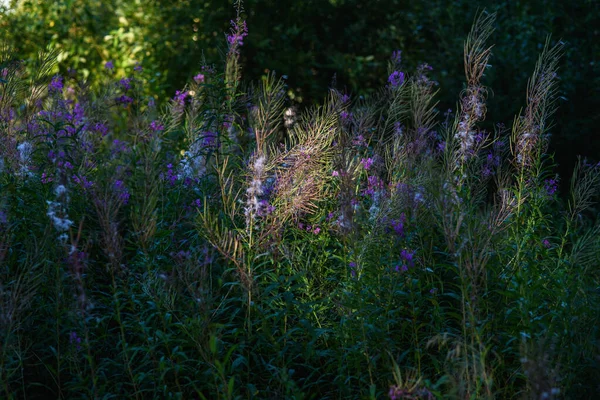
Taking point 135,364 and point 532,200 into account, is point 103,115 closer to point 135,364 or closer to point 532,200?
point 135,364

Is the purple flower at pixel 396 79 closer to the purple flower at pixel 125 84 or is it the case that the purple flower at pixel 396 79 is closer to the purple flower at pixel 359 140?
the purple flower at pixel 359 140

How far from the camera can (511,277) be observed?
4.18 meters

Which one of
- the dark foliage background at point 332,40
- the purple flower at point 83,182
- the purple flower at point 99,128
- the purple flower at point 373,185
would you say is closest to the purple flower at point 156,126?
the purple flower at point 99,128

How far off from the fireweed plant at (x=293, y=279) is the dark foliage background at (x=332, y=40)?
409cm

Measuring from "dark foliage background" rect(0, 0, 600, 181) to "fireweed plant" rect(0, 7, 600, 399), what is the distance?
4.09 m

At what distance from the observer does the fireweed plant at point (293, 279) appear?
139 inches

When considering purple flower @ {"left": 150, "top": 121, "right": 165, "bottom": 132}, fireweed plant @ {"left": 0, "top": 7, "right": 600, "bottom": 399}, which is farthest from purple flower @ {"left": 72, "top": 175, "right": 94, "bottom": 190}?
purple flower @ {"left": 150, "top": 121, "right": 165, "bottom": 132}

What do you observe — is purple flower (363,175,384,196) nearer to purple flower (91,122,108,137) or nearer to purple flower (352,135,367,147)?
purple flower (352,135,367,147)

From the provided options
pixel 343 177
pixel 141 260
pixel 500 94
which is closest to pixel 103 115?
pixel 141 260

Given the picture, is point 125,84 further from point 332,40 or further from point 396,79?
point 332,40

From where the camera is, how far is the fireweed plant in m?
3.53

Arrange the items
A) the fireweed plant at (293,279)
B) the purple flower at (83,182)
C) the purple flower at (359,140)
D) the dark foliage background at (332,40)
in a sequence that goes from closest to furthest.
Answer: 1. the fireweed plant at (293,279)
2. the purple flower at (83,182)
3. the purple flower at (359,140)
4. the dark foliage background at (332,40)

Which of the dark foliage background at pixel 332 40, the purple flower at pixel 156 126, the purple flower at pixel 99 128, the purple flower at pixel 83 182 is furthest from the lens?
the dark foliage background at pixel 332 40

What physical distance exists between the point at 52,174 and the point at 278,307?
1.79 meters
